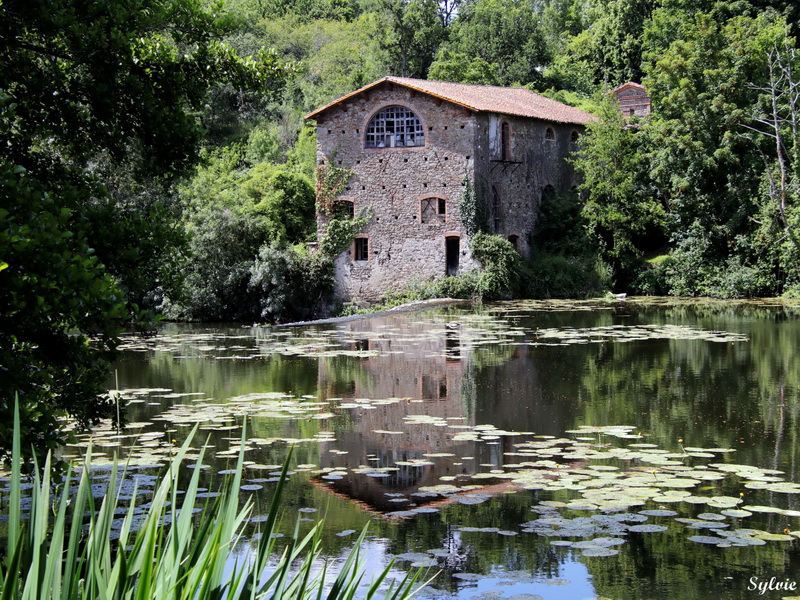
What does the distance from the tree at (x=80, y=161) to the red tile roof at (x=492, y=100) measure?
1954 centimetres

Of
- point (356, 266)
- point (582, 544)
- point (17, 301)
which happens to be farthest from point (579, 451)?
point (356, 266)

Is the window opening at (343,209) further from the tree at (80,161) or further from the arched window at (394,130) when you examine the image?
the tree at (80,161)

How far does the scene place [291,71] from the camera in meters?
10.6

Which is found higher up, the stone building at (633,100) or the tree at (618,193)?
the stone building at (633,100)

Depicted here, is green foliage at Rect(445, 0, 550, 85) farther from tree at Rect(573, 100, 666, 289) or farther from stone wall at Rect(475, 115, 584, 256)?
tree at Rect(573, 100, 666, 289)

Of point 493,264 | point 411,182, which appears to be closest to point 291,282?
point 411,182

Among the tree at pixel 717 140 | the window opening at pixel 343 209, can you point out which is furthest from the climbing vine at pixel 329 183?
the tree at pixel 717 140

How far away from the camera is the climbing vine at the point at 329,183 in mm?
30625

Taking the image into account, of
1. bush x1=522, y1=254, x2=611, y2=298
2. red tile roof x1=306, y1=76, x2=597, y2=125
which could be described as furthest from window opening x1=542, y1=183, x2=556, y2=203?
bush x1=522, y1=254, x2=611, y2=298

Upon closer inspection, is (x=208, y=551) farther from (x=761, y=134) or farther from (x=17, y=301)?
(x=761, y=134)

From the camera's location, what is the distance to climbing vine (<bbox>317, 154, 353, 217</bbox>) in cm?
3062

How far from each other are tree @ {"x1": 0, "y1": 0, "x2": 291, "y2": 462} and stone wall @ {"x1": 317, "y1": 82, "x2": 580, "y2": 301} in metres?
19.7

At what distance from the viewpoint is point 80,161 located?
927 centimetres

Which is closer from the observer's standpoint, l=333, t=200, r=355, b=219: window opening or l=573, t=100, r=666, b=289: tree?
l=333, t=200, r=355, b=219: window opening
